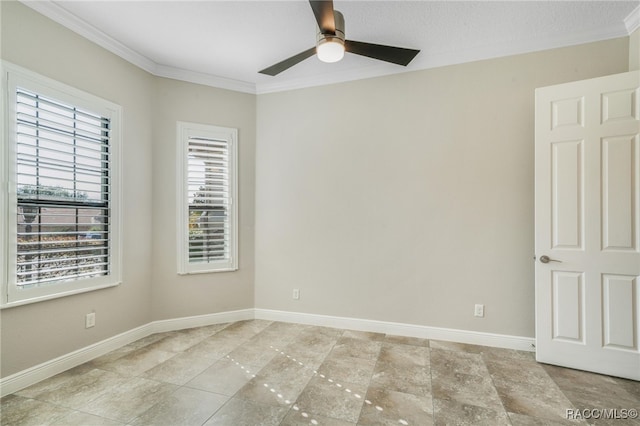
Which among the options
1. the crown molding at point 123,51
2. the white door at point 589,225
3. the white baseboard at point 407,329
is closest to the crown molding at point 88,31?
the crown molding at point 123,51

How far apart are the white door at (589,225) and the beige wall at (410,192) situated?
26 centimetres

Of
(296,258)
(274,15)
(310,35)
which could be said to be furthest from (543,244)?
(274,15)

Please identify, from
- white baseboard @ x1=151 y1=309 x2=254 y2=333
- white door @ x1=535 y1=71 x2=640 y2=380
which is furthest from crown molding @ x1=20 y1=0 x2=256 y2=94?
white door @ x1=535 y1=71 x2=640 y2=380

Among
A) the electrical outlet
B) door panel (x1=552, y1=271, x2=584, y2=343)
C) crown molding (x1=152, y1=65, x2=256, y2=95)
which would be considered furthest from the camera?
crown molding (x1=152, y1=65, x2=256, y2=95)

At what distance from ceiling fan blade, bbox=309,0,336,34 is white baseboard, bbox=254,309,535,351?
2.87 meters

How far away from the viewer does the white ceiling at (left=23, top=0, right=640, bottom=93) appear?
2408 millimetres

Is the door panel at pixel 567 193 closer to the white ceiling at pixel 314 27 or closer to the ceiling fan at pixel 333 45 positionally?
the white ceiling at pixel 314 27

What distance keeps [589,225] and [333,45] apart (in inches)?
A: 99.8

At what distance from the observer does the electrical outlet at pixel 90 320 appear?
273cm

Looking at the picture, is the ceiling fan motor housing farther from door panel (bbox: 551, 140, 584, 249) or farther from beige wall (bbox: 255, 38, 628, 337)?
door panel (bbox: 551, 140, 584, 249)

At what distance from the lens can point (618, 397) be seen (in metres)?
2.15

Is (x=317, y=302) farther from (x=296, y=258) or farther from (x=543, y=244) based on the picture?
(x=543, y=244)

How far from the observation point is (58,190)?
250 cm

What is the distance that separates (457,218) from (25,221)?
3.75 m
